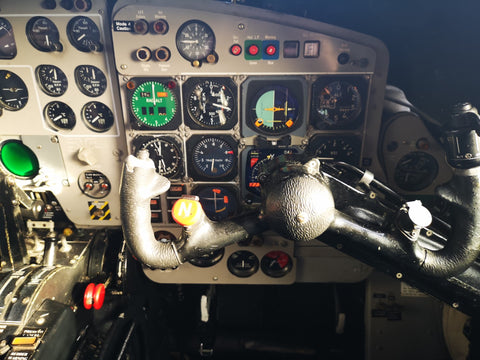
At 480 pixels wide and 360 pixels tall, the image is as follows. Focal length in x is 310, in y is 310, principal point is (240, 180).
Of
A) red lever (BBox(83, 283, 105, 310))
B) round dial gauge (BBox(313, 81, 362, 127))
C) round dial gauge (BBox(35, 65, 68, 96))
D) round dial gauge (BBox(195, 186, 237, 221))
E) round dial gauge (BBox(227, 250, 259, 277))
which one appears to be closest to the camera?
red lever (BBox(83, 283, 105, 310))

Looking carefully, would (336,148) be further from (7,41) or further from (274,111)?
(7,41)

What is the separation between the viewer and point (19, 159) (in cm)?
219

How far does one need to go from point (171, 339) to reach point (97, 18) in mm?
2410

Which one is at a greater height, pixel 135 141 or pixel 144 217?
pixel 135 141

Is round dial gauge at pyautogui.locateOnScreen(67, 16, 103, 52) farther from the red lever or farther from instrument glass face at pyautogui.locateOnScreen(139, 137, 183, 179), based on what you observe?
the red lever

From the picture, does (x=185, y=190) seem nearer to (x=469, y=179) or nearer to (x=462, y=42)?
(x=469, y=179)

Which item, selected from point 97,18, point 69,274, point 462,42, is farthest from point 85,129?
point 462,42

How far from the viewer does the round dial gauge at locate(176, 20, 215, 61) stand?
1.80 meters

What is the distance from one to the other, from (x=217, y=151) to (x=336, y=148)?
0.77 meters

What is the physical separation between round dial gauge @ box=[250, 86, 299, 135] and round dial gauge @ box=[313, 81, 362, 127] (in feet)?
0.48

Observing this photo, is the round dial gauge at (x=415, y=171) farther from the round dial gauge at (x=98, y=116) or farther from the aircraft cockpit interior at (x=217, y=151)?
the round dial gauge at (x=98, y=116)

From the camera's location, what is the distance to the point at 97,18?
1.88 meters

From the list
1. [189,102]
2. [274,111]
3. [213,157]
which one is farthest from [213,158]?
[274,111]

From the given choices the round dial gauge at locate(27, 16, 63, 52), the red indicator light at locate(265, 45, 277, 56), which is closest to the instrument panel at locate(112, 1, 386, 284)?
the red indicator light at locate(265, 45, 277, 56)
